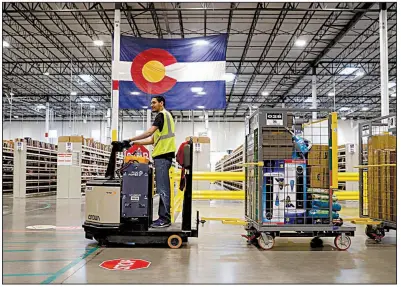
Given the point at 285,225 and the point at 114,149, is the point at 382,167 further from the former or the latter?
the point at 114,149

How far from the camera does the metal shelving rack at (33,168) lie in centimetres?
1647

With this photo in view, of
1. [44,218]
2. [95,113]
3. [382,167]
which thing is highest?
[95,113]

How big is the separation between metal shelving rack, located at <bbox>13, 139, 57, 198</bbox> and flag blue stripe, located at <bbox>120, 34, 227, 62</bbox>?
344 inches

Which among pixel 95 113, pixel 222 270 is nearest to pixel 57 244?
pixel 222 270

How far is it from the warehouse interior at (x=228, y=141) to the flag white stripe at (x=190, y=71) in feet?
2.34

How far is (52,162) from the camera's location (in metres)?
20.7

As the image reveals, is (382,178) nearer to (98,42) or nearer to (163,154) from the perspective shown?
(163,154)

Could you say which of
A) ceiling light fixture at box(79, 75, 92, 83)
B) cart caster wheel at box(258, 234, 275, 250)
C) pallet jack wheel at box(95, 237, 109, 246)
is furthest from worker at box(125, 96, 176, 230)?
ceiling light fixture at box(79, 75, 92, 83)

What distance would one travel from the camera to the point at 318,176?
5.31 m

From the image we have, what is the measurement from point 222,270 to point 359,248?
2329 mm

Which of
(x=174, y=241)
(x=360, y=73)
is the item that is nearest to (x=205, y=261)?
(x=174, y=241)

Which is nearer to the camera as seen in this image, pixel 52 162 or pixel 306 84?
pixel 52 162

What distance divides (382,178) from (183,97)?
5.33 metres

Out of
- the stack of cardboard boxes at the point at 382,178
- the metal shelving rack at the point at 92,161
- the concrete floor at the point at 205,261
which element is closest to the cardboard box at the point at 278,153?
the concrete floor at the point at 205,261
